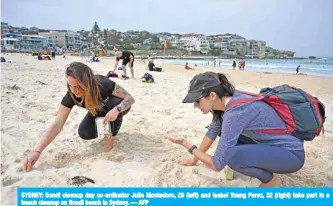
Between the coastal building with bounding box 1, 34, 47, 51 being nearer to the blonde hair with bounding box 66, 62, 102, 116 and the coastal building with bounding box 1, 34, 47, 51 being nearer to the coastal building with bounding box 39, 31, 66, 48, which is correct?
the coastal building with bounding box 39, 31, 66, 48

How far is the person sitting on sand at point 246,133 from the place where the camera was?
61.5 inches

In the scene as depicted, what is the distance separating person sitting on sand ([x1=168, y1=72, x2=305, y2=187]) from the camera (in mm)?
1562

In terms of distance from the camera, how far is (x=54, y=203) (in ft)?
5.34

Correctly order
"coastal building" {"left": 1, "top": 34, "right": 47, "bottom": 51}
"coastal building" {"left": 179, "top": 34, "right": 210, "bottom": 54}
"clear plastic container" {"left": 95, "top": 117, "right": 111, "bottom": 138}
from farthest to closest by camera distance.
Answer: "coastal building" {"left": 179, "top": 34, "right": 210, "bottom": 54} → "coastal building" {"left": 1, "top": 34, "right": 47, "bottom": 51} → "clear plastic container" {"left": 95, "top": 117, "right": 111, "bottom": 138}

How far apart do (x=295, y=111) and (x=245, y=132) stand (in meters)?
0.34

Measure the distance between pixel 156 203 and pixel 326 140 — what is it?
2476 millimetres

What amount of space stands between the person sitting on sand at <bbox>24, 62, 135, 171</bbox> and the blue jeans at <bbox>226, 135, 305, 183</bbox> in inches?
46.5

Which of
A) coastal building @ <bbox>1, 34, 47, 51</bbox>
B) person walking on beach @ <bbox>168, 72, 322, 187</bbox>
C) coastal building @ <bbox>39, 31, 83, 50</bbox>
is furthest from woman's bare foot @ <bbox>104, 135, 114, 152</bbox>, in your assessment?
coastal building @ <bbox>39, 31, 83, 50</bbox>

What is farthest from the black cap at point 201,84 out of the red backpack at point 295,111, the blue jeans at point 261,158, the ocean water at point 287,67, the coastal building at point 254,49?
the coastal building at point 254,49

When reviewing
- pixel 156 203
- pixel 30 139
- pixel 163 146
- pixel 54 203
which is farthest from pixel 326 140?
pixel 30 139

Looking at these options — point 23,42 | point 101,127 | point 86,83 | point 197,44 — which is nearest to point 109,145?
point 101,127

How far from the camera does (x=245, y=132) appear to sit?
5.59 ft

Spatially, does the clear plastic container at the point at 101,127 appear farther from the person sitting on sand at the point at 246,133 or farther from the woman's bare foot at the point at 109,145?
the person sitting on sand at the point at 246,133

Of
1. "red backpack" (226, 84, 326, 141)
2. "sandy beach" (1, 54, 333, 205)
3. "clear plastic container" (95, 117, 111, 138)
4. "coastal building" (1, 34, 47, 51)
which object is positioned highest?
"coastal building" (1, 34, 47, 51)
